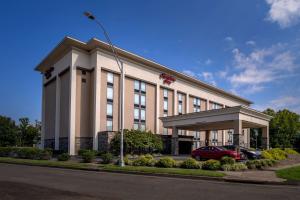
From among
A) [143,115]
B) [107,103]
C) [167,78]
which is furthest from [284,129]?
[107,103]

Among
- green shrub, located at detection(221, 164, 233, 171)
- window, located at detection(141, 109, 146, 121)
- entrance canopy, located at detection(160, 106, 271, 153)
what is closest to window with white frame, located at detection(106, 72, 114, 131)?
window, located at detection(141, 109, 146, 121)

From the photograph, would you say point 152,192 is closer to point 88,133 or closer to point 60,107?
point 88,133

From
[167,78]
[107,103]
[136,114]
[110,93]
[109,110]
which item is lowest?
[136,114]

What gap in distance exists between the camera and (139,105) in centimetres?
4906

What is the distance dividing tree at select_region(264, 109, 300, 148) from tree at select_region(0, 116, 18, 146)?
7071 centimetres

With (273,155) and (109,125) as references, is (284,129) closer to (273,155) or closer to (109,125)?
(109,125)

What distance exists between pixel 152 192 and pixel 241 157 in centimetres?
1732

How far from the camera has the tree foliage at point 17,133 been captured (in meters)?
83.4

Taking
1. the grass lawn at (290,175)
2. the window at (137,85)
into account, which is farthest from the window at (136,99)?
the grass lawn at (290,175)

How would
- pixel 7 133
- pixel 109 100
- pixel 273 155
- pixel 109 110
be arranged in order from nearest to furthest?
pixel 273 155, pixel 109 110, pixel 109 100, pixel 7 133

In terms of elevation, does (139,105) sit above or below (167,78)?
below

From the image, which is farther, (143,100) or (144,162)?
(143,100)

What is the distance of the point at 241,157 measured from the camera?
2683 cm

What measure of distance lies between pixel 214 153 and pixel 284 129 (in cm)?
6607
